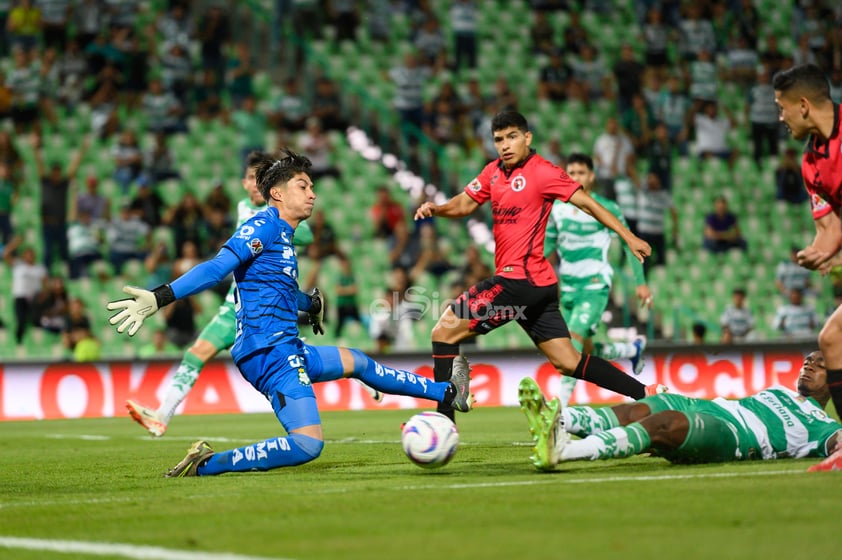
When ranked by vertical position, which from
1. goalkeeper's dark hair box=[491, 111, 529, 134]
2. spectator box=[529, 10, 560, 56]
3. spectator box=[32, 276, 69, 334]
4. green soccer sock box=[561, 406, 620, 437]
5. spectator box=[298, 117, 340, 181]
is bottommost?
green soccer sock box=[561, 406, 620, 437]

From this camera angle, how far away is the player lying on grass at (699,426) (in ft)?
22.4

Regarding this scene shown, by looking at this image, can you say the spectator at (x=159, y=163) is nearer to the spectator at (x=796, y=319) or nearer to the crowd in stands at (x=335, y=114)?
the crowd in stands at (x=335, y=114)

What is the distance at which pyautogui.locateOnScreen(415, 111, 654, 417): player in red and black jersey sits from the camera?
9016mm

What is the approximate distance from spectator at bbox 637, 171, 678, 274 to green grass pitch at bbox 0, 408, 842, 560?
38.8ft

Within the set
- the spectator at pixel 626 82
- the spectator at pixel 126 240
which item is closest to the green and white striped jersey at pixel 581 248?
the spectator at pixel 126 240

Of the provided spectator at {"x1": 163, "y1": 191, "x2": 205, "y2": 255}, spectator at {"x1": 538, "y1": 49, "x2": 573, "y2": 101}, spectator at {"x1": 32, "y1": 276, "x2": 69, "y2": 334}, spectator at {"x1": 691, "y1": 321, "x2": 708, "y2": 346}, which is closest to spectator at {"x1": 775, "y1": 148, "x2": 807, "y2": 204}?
spectator at {"x1": 538, "y1": 49, "x2": 573, "y2": 101}

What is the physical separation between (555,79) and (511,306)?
15.8 metres

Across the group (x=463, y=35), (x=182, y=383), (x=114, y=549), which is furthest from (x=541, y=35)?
(x=114, y=549)

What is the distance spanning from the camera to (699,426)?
23.2ft

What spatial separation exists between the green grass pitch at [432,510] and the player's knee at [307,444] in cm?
16

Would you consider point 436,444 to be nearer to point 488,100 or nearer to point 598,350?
point 598,350

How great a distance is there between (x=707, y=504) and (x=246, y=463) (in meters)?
2.97

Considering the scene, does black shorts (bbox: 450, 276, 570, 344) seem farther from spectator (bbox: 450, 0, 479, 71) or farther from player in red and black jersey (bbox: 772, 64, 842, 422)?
spectator (bbox: 450, 0, 479, 71)

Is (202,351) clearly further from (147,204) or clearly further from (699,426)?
(147,204)
